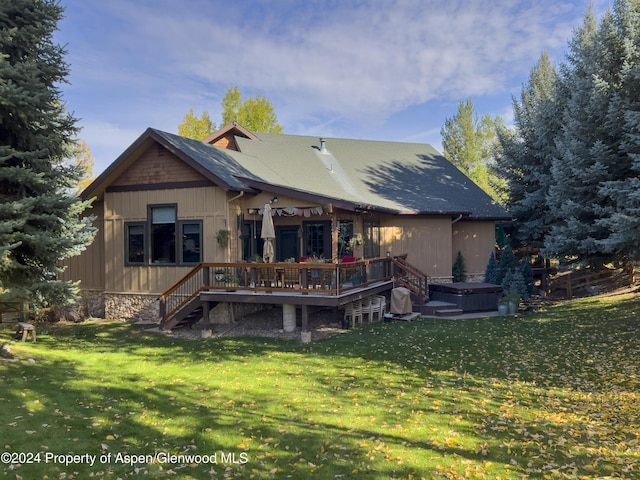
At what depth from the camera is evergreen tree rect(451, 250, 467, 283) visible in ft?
62.6

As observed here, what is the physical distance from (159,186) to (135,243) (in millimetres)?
2279

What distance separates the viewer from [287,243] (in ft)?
54.2

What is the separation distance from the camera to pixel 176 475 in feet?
15.4

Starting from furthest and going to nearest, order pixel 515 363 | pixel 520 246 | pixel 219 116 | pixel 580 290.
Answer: pixel 219 116 → pixel 520 246 → pixel 580 290 → pixel 515 363

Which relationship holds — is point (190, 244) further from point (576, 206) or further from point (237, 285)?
point (576, 206)

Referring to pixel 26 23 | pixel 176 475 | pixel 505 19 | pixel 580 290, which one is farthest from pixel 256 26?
pixel 176 475

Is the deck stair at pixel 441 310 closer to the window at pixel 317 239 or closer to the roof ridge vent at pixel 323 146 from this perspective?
the window at pixel 317 239

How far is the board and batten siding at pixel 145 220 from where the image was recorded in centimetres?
1417

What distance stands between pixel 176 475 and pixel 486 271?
17.3 metres

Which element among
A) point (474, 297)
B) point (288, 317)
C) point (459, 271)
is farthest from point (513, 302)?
point (288, 317)

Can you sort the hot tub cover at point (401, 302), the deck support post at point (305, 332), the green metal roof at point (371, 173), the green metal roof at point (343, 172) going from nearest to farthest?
the deck support post at point (305, 332)
the green metal roof at point (343, 172)
the hot tub cover at point (401, 302)
the green metal roof at point (371, 173)

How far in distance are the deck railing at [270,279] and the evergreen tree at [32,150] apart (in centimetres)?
379

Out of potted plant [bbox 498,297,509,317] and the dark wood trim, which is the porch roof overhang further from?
potted plant [bbox 498,297,509,317]

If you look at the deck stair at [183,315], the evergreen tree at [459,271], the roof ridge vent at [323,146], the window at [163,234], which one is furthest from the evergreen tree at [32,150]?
the evergreen tree at [459,271]
